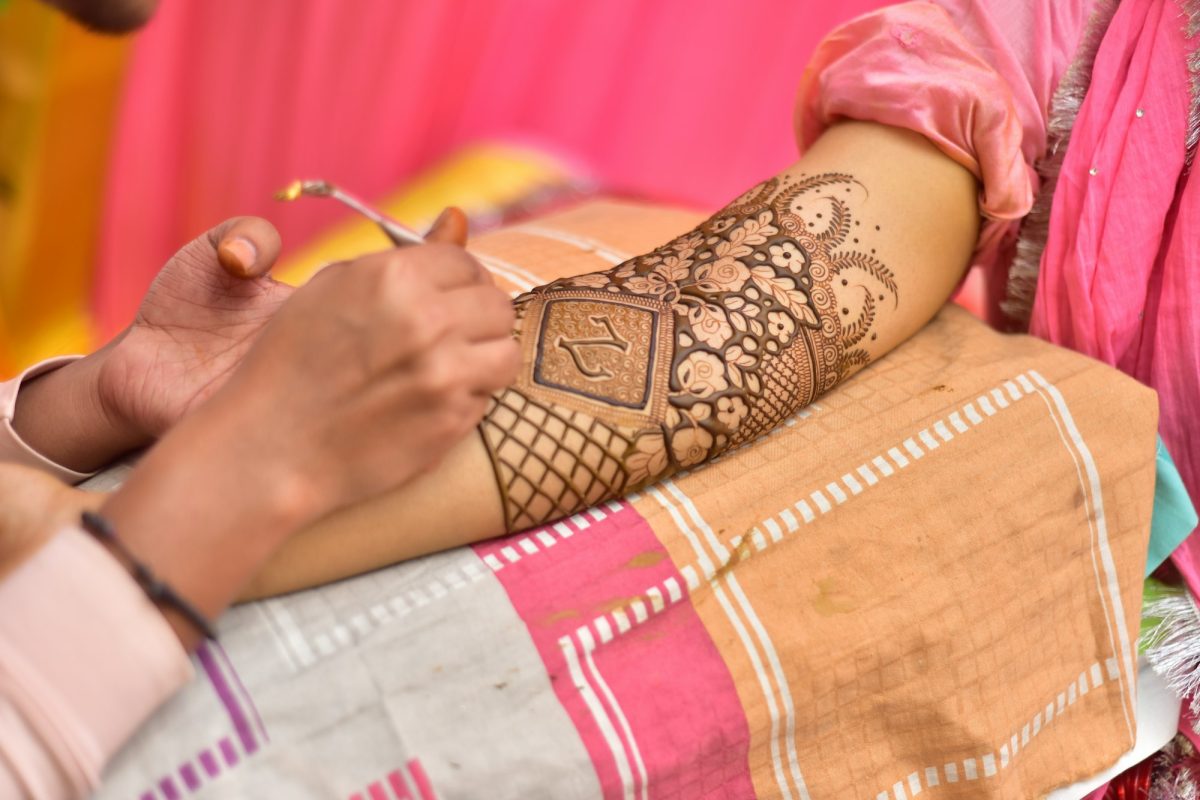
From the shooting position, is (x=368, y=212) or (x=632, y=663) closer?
(x=632, y=663)

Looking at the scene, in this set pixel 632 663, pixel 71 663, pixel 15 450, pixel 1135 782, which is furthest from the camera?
pixel 1135 782

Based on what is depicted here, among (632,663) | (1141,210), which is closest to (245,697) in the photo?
(632,663)

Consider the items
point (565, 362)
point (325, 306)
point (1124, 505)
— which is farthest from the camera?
point (1124, 505)

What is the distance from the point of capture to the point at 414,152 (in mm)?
2180

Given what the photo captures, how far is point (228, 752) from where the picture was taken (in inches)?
24.1

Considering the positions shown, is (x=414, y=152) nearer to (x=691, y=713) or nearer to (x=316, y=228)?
(x=316, y=228)

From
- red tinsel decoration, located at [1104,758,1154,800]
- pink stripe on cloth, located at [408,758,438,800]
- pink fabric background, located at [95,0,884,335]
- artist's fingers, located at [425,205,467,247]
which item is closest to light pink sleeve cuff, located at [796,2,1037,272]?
artist's fingers, located at [425,205,467,247]

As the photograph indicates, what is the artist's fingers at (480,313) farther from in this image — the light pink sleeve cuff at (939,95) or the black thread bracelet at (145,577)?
the light pink sleeve cuff at (939,95)

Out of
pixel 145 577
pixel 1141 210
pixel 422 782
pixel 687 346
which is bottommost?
pixel 422 782

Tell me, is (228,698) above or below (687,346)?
below

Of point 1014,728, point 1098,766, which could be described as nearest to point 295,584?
point 1014,728

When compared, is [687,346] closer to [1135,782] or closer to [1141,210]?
[1141,210]

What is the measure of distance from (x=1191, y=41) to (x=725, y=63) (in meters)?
1.40

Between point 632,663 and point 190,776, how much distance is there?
0.30 metres
